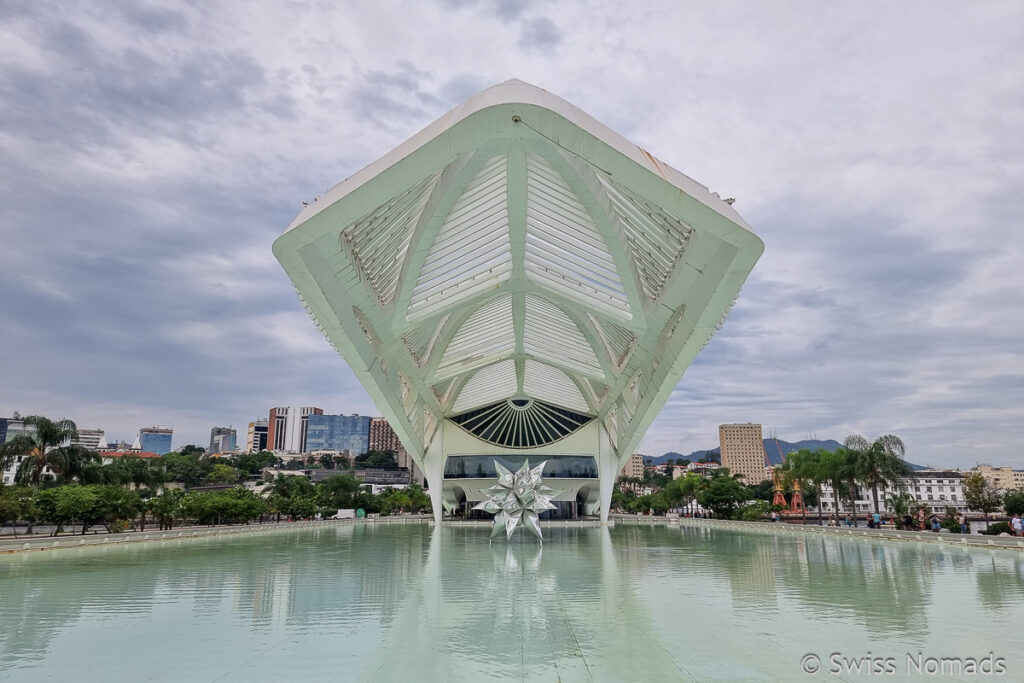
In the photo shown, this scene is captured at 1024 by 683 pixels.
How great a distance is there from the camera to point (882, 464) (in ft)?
104

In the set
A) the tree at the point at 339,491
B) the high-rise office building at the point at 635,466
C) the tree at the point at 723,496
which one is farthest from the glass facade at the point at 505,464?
the high-rise office building at the point at 635,466

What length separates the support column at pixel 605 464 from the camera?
144 feet

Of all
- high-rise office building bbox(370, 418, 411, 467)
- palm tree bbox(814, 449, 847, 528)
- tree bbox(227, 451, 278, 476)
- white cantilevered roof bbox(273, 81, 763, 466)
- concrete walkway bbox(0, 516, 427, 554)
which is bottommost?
concrete walkway bbox(0, 516, 427, 554)

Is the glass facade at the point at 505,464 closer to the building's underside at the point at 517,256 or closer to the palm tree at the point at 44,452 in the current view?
the building's underside at the point at 517,256

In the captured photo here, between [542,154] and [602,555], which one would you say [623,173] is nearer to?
[542,154]

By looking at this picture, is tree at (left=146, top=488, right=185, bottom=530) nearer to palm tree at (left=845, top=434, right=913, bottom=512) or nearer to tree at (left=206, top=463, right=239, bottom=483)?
palm tree at (left=845, top=434, right=913, bottom=512)

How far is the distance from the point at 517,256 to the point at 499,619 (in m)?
15.8

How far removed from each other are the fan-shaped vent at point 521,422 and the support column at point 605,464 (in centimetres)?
165

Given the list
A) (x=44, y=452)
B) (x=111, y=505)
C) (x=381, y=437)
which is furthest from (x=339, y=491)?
(x=381, y=437)

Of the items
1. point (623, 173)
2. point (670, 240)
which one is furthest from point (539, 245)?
point (623, 173)

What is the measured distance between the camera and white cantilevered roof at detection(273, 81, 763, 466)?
12570 mm

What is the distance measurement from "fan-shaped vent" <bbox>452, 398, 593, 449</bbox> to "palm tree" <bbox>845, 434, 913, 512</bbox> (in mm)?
17583

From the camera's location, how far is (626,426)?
119 ft

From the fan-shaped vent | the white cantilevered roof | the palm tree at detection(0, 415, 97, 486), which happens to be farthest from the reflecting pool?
the fan-shaped vent
